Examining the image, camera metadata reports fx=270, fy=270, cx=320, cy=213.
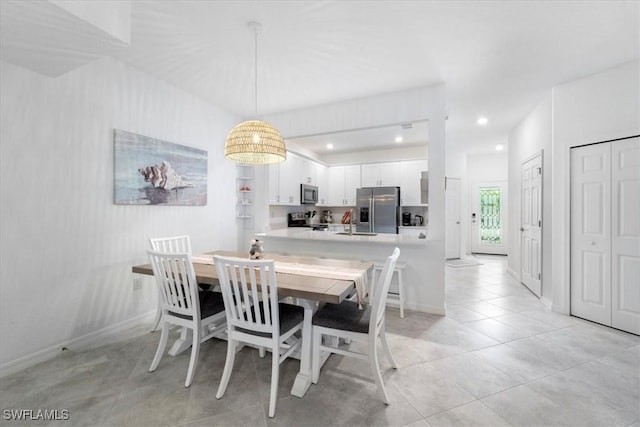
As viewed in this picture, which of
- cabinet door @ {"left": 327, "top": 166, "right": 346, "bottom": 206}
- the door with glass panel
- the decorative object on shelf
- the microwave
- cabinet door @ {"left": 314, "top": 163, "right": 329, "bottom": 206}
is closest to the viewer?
the decorative object on shelf

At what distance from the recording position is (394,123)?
3.44m

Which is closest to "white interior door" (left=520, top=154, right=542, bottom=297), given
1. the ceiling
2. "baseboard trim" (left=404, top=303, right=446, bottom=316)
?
the ceiling

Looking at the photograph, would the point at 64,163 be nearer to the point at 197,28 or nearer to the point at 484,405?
the point at 197,28

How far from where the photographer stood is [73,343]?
2.40 m

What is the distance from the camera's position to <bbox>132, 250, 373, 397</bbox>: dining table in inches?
69.4

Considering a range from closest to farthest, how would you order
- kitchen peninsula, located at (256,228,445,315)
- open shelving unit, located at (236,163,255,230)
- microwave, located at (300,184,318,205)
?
kitchen peninsula, located at (256,228,445,315), open shelving unit, located at (236,163,255,230), microwave, located at (300,184,318,205)

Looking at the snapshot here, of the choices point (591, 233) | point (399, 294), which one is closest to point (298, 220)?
point (399, 294)

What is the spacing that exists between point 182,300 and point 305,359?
1000 millimetres

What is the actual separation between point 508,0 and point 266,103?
2.81 m

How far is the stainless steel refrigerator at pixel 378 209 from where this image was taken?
18.4ft

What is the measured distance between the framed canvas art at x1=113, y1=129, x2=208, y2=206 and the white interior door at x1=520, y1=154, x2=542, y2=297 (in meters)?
4.69

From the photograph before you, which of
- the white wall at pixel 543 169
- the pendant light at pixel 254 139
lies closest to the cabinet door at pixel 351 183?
the white wall at pixel 543 169

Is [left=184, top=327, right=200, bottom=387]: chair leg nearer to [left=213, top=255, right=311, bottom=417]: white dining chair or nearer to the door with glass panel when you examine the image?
[left=213, top=255, right=311, bottom=417]: white dining chair

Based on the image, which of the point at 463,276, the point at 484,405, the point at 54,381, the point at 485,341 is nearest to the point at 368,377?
the point at 484,405
